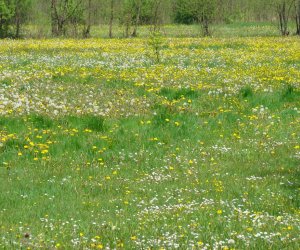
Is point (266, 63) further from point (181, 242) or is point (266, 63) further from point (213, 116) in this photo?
point (181, 242)

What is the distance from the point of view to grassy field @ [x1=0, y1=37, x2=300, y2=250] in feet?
22.0

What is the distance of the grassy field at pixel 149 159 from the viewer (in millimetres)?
6711

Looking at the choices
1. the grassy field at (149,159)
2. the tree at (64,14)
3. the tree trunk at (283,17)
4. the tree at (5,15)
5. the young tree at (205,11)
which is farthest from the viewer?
the tree at (5,15)

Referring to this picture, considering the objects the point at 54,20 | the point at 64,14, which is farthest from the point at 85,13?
the point at 54,20

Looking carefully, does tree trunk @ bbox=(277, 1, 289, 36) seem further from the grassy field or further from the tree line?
the grassy field

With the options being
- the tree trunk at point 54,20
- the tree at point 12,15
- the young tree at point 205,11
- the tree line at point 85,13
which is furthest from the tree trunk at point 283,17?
the tree at point 12,15

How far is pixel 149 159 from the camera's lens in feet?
34.1

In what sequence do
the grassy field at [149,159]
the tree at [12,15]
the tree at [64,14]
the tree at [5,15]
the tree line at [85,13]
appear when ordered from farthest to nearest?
the tree at [12,15] → the tree at [5,15] → the tree at [64,14] → the tree line at [85,13] → the grassy field at [149,159]

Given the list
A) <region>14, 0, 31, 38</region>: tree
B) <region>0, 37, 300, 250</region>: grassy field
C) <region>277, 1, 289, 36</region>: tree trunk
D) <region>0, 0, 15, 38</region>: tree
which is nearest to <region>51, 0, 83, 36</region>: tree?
<region>14, 0, 31, 38</region>: tree

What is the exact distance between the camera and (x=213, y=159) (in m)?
10.4

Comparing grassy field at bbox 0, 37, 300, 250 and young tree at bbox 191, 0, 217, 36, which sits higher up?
young tree at bbox 191, 0, 217, 36

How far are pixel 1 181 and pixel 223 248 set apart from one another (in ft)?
14.9

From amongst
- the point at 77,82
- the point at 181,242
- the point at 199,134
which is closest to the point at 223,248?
the point at 181,242

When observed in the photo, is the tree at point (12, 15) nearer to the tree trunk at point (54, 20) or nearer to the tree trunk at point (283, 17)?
the tree trunk at point (54, 20)
